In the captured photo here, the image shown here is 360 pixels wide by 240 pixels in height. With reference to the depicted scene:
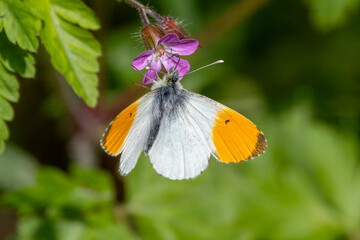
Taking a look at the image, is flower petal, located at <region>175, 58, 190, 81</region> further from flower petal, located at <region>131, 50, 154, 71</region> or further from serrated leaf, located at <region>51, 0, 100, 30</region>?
serrated leaf, located at <region>51, 0, 100, 30</region>

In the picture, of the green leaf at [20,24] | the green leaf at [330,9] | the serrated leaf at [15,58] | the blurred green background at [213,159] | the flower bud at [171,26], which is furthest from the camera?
the green leaf at [330,9]

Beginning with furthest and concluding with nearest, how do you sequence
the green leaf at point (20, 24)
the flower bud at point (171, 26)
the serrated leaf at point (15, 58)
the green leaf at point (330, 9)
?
the green leaf at point (330, 9), the flower bud at point (171, 26), the serrated leaf at point (15, 58), the green leaf at point (20, 24)

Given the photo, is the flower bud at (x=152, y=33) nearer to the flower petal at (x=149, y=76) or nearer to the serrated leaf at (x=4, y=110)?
the flower petal at (x=149, y=76)

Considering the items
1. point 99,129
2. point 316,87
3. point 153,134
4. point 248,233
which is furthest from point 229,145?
point 316,87

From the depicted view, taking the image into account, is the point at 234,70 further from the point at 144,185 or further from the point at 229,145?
the point at 229,145

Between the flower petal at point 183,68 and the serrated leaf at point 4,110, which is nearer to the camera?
the serrated leaf at point 4,110

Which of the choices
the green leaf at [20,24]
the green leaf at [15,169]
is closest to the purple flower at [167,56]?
the green leaf at [20,24]

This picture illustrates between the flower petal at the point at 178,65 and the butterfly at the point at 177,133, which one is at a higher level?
the flower petal at the point at 178,65

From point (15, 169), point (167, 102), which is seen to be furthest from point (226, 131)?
point (15, 169)
